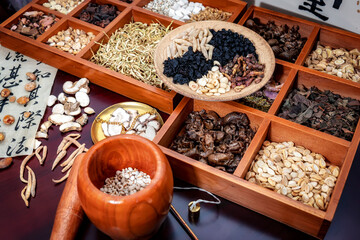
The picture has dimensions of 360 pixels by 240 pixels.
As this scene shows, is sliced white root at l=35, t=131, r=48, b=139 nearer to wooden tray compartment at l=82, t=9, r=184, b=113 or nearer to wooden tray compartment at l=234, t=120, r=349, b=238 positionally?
wooden tray compartment at l=82, t=9, r=184, b=113

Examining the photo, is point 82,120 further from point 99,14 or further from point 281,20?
point 281,20

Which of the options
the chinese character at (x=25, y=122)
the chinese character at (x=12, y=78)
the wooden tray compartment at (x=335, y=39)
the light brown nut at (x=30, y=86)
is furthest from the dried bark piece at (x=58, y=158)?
the wooden tray compartment at (x=335, y=39)

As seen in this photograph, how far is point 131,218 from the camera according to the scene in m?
1.20

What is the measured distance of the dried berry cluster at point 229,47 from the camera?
1936 millimetres

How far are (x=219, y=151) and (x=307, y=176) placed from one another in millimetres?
404

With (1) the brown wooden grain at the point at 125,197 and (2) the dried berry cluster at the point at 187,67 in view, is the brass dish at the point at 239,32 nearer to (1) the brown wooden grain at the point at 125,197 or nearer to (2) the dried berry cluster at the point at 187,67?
(2) the dried berry cluster at the point at 187,67

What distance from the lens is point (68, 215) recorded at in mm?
1366

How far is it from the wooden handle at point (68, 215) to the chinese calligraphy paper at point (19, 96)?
1.60 ft

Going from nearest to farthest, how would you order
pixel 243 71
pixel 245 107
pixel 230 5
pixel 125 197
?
1. pixel 125 197
2. pixel 245 107
3. pixel 243 71
4. pixel 230 5

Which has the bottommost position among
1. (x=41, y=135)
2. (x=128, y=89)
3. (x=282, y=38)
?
(x=41, y=135)

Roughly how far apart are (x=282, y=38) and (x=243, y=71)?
0.50m

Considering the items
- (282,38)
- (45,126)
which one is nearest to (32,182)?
(45,126)

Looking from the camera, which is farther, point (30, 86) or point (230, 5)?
point (230, 5)

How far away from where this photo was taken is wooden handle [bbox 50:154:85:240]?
4.37 ft
